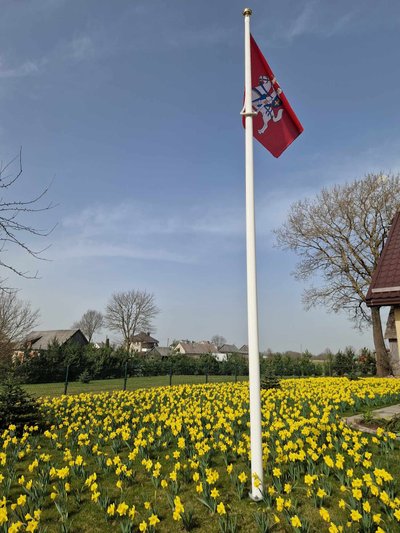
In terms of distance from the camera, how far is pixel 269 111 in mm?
5676

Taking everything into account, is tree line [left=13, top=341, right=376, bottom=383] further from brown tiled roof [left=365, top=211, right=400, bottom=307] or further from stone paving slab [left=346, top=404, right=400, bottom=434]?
stone paving slab [left=346, top=404, right=400, bottom=434]

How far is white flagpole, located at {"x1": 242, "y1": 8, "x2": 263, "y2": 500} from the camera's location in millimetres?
4176

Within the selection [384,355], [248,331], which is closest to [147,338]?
[384,355]

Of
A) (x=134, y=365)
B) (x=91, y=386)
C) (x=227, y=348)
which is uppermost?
(x=227, y=348)

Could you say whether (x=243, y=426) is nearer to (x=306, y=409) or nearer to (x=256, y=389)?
(x=306, y=409)

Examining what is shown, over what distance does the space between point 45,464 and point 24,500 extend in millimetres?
1881

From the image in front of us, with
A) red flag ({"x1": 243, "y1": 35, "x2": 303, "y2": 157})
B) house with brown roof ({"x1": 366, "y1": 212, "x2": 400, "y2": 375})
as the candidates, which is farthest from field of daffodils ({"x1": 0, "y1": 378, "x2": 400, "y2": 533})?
house with brown roof ({"x1": 366, "y1": 212, "x2": 400, "y2": 375})

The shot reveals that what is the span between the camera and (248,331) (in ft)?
14.7

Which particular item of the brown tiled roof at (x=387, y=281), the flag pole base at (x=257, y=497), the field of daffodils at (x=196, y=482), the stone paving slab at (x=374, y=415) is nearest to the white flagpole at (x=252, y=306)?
the flag pole base at (x=257, y=497)

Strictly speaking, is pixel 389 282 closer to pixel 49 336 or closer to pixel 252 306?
pixel 252 306

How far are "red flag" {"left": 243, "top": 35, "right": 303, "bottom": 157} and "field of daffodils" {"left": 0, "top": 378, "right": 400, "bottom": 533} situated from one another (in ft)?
15.3

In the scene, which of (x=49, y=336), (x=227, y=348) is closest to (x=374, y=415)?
(x=49, y=336)

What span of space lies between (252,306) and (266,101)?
3348 millimetres

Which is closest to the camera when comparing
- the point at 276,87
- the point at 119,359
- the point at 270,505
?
the point at 270,505
